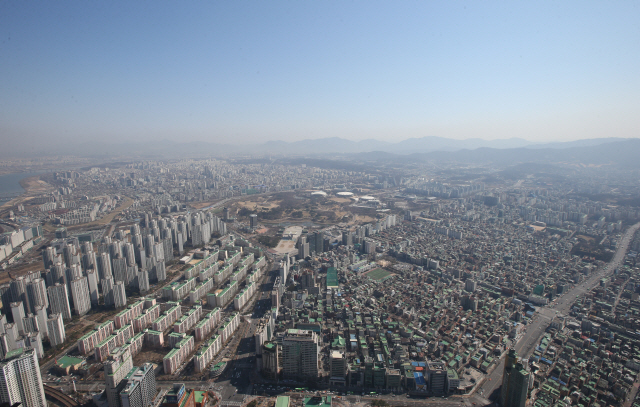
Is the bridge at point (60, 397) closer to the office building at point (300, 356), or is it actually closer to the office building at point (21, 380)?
the office building at point (21, 380)

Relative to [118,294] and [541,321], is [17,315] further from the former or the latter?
[541,321]

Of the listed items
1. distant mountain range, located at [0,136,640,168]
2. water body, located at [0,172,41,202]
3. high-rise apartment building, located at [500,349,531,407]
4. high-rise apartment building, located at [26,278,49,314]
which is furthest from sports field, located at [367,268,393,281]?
distant mountain range, located at [0,136,640,168]

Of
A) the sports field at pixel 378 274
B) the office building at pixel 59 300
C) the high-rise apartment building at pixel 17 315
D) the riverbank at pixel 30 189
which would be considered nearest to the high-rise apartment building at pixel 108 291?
the office building at pixel 59 300

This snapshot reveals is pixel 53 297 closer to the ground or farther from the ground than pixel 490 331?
farther from the ground

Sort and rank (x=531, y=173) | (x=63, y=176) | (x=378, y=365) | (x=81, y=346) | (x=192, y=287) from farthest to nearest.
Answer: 1. (x=531, y=173)
2. (x=63, y=176)
3. (x=192, y=287)
4. (x=81, y=346)
5. (x=378, y=365)

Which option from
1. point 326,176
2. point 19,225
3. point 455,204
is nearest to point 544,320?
point 455,204

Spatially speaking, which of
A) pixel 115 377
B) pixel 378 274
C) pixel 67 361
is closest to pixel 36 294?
pixel 67 361

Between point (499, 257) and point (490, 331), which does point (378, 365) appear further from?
point (499, 257)
